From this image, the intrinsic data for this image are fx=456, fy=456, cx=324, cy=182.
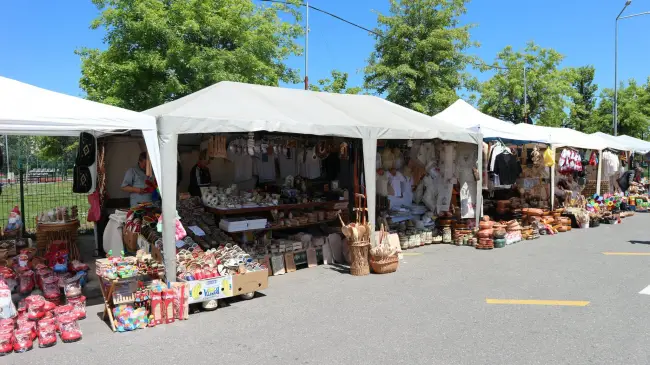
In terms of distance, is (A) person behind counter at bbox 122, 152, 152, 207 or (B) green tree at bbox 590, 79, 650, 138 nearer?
(A) person behind counter at bbox 122, 152, 152, 207

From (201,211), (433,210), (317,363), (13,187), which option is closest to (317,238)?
(201,211)

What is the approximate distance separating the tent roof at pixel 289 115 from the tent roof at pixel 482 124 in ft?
3.39

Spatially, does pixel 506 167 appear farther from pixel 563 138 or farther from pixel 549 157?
pixel 563 138

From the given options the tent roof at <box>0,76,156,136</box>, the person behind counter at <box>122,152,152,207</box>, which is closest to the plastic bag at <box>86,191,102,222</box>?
the person behind counter at <box>122,152,152,207</box>

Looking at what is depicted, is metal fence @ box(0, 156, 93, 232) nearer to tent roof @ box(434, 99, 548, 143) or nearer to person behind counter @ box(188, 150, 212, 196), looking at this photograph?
person behind counter @ box(188, 150, 212, 196)

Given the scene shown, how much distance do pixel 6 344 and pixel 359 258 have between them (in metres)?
4.43

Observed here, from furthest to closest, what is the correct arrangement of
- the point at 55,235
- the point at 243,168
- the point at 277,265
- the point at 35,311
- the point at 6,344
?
Answer: the point at 243,168
the point at 55,235
the point at 277,265
the point at 35,311
the point at 6,344

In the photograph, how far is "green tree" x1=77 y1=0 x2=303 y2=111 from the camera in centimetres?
1252

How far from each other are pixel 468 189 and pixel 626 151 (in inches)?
418

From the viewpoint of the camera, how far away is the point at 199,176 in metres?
8.37

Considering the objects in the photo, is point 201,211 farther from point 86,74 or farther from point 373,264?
point 86,74

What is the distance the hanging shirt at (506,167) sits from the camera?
10211 millimetres

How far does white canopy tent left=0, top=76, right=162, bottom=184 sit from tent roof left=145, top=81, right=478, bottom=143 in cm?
29

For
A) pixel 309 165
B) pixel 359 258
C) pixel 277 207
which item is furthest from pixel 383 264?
pixel 309 165
